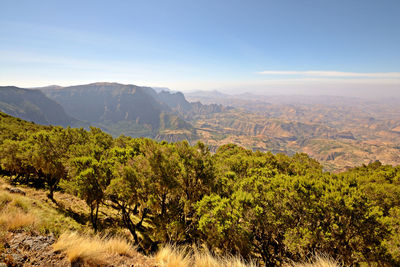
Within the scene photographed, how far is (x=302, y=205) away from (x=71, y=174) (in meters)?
29.5

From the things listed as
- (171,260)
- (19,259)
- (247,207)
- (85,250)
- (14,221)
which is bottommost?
(247,207)

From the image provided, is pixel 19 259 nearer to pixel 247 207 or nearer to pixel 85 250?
pixel 85 250

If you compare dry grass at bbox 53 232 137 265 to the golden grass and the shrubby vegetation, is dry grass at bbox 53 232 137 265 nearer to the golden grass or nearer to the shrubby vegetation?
the golden grass

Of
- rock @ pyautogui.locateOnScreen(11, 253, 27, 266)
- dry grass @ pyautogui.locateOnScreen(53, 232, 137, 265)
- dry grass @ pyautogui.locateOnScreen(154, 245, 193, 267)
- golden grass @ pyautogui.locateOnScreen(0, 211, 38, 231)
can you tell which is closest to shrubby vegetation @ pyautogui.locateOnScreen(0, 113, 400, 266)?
dry grass @ pyautogui.locateOnScreen(154, 245, 193, 267)

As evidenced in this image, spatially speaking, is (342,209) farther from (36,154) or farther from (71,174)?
(36,154)

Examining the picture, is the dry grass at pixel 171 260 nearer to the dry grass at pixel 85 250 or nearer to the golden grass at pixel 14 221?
the dry grass at pixel 85 250

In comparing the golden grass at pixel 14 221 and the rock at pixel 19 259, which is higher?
the golden grass at pixel 14 221

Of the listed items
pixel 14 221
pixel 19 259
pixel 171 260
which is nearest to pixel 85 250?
pixel 19 259

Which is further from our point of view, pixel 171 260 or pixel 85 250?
pixel 171 260

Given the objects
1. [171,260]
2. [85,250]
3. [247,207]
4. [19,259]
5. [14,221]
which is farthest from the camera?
[247,207]

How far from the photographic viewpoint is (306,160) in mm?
56031

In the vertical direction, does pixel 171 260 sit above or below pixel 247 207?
above

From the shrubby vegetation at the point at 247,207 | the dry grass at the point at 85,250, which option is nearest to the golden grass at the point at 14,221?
the dry grass at the point at 85,250

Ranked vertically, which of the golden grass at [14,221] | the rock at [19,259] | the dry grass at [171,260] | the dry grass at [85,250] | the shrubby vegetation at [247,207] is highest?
the golden grass at [14,221]
